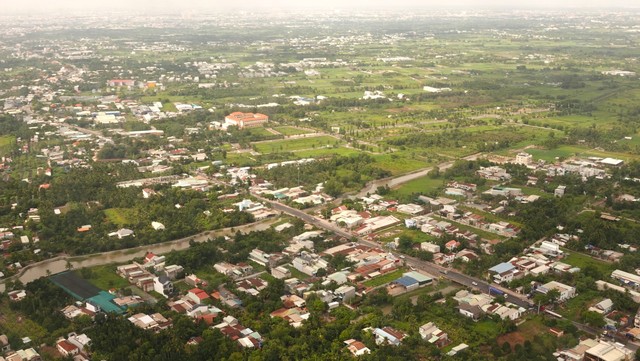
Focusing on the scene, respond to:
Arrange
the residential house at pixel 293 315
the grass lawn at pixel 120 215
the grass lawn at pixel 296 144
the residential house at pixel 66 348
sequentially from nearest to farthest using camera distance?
the residential house at pixel 66 348 < the residential house at pixel 293 315 < the grass lawn at pixel 120 215 < the grass lawn at pixel 296 144

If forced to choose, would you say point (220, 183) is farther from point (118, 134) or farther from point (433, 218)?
point (118, 134)

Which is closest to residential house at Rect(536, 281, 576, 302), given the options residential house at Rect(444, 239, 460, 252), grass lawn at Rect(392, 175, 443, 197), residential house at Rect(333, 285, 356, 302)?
residential house at Rect(444, 239, 460, 252)

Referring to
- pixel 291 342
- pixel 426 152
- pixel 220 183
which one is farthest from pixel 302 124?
pixel 291 342

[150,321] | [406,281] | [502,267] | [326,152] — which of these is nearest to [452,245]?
[502,267]

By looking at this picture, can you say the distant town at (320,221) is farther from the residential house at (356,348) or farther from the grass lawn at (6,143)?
the grass lawn at (6,143)

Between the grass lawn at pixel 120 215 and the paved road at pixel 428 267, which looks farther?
the grass lawn at pixel 120 215

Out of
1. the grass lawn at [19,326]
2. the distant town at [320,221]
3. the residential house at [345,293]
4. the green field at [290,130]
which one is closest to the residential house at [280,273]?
the distant town at [320,221]
